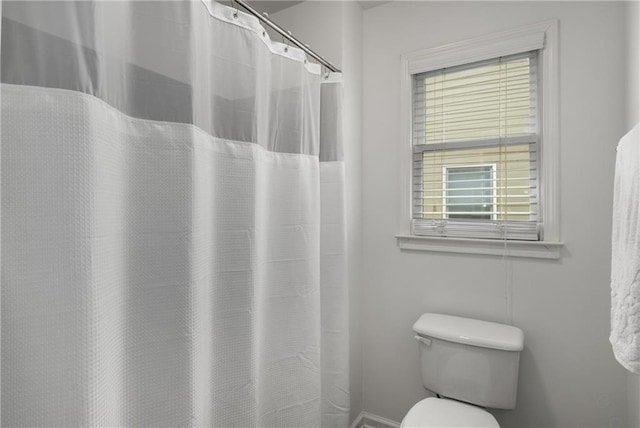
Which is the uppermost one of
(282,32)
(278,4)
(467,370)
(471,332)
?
(278,4)

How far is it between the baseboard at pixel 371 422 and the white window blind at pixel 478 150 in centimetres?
110

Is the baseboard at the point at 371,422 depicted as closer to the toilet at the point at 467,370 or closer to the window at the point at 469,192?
the toilet at the point at 467,370

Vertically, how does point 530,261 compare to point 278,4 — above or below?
below

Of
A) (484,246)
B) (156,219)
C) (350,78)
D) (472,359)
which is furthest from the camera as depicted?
(350,78)

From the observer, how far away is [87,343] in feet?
2.05

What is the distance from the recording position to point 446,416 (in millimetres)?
1297

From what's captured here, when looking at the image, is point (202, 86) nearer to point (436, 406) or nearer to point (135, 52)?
point (135, 52)

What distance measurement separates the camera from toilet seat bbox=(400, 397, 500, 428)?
1.25m

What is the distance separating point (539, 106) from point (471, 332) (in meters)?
1.12

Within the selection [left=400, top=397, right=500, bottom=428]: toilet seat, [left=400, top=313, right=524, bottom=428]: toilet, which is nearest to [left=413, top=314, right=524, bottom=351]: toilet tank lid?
[left=400, top=313, right=524, bottom=428]: toilet

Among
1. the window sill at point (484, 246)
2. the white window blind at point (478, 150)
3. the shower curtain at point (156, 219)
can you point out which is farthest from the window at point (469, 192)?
the shower curtain at point (156, 219)

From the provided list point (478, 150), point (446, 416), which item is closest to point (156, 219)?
point (446, 416)

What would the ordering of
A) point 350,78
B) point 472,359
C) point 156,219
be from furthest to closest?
point 350,78 < point 472,359 < point 156,219

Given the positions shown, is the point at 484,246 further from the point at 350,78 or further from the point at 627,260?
the point at 350,78
